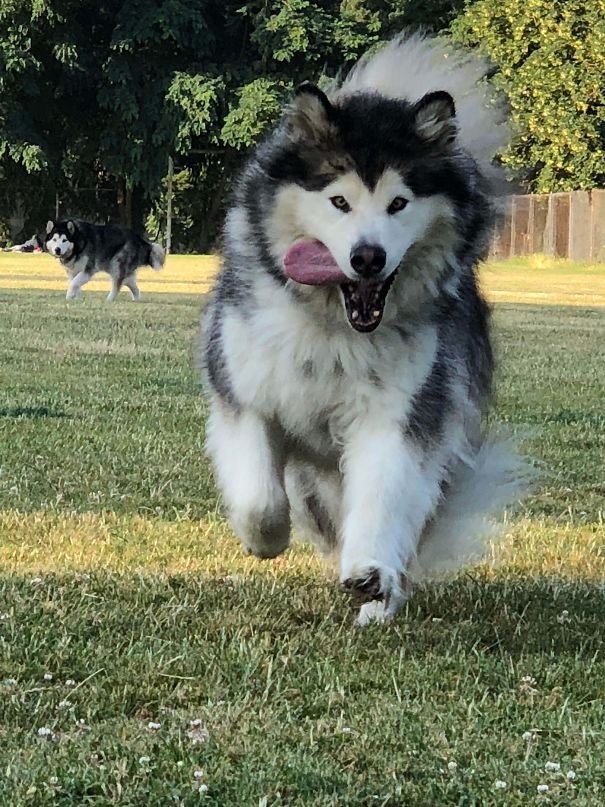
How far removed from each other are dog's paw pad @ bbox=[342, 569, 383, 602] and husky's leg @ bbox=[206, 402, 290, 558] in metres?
0.66

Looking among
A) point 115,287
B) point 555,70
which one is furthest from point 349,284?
point 555,70

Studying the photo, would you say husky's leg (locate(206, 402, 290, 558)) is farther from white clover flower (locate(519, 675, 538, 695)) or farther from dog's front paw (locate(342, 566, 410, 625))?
white clover flower (locate(519, 675, 538, 695))

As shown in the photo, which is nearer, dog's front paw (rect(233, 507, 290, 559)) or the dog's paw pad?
the dog's paw pad

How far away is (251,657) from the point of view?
11.2 ft

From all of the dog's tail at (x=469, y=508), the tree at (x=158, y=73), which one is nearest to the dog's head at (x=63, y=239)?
the tree at (x=158, y=73)

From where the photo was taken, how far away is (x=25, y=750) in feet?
8.90

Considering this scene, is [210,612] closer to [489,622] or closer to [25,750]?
[489,622]

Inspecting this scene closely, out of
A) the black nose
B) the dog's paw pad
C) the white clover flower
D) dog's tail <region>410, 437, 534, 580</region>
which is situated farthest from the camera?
dog's tail <region>410, 437, 534, 580</region>

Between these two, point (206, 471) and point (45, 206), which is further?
point (45, 206)

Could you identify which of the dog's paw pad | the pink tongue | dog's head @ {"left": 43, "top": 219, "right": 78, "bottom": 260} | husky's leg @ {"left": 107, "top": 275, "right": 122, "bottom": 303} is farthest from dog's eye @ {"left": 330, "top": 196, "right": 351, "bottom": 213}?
dog's head @ {"left": 43, "top": 219, "right": 78, "bottom": 260}

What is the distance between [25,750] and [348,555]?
1.33 metres

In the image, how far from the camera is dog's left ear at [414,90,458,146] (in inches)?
160

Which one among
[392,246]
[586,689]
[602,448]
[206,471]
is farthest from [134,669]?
[602,448]

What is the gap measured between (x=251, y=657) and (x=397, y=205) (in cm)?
148
